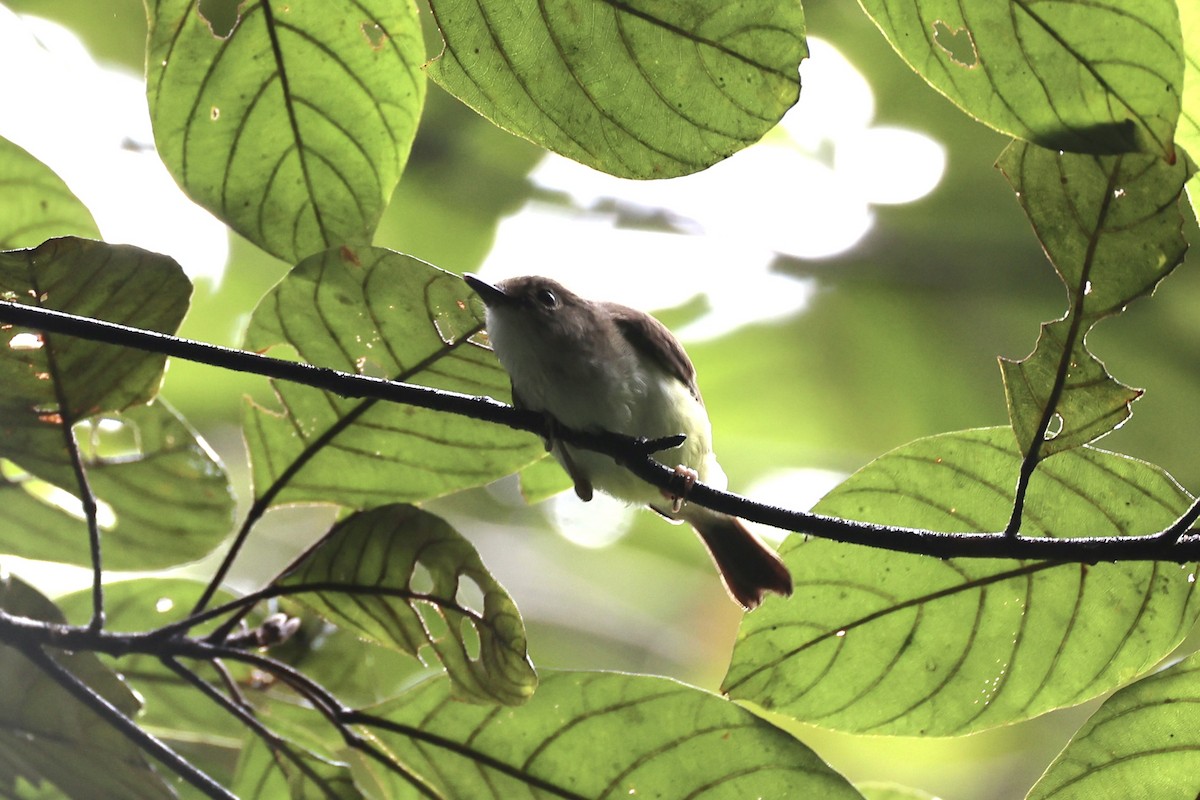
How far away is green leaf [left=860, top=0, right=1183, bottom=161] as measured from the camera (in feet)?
3.78

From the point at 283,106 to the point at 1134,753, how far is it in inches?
56.8

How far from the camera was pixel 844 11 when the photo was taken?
3.55 meters

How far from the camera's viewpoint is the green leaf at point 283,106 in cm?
144

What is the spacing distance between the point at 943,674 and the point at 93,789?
127 centimetres

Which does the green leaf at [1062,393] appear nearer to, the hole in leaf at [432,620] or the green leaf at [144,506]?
the hole in leaf at [432,620]

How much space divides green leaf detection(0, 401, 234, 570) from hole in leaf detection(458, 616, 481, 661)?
469mm

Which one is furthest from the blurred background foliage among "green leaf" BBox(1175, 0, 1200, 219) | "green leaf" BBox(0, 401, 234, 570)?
"green leaf" BBox(1175, 0, 1200, 219)

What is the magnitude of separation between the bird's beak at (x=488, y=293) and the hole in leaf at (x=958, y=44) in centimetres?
84

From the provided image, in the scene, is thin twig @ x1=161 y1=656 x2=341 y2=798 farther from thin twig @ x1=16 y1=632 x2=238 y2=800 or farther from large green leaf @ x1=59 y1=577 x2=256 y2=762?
large green leaf @ x1=59 y1=577 x2=256 y2=762

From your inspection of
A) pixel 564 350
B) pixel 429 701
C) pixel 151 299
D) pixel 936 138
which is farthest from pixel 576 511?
pixel 151 299

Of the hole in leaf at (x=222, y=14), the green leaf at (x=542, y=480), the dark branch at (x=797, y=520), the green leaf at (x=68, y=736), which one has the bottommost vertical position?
the green leaf at (x=68, y=736)

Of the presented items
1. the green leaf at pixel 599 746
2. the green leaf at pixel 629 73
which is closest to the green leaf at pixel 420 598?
the green leaf at pixel 599 746

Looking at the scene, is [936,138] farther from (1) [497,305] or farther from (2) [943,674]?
(2) [943,674]

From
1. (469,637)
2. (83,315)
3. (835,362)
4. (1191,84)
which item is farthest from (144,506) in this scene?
(835,362)
